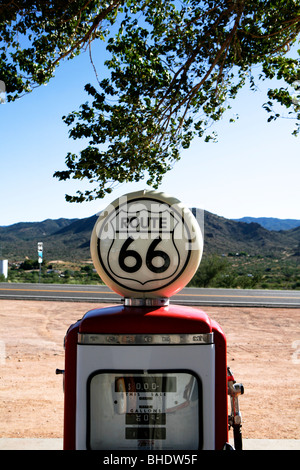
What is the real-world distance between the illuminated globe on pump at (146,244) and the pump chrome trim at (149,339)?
11.8 inches

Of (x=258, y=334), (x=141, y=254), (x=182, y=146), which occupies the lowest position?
(x=258, y=334)

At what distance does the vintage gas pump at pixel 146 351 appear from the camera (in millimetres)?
2363

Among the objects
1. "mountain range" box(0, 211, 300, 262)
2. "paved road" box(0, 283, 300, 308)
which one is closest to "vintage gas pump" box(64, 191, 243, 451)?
"paved road" box(0, 283, 300, 308)

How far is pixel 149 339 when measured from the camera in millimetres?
2348

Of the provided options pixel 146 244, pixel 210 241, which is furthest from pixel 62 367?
Result: pixel 210 241

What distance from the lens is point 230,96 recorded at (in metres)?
8.34

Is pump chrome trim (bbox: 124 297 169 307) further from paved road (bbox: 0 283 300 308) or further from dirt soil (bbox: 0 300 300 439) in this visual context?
paved road (bbox: 0 283 300 308)

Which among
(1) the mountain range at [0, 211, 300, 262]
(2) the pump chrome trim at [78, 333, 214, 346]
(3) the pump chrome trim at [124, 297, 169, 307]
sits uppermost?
(1) the mountain range at [0, 211, 300, 262]

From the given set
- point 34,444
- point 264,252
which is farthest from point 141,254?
point 264,252

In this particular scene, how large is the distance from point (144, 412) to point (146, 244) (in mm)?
848

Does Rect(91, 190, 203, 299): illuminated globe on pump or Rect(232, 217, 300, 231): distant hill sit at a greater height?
Rect(232, 217, 300, 231): distant hill

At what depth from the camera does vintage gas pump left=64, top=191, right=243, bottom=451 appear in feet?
7.75
